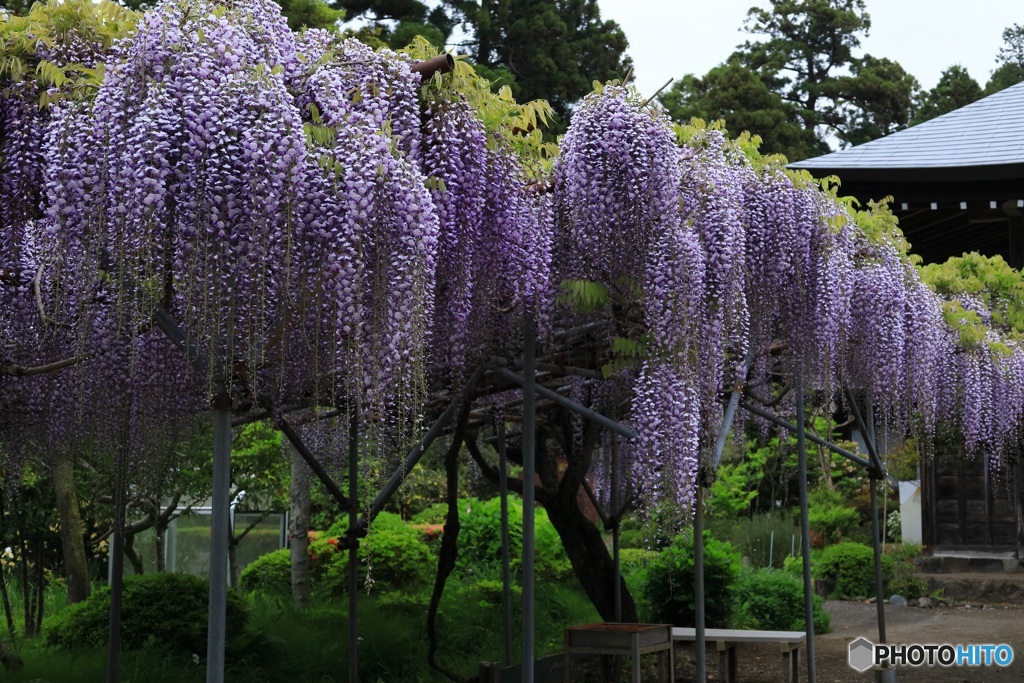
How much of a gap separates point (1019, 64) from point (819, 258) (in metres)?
27.6

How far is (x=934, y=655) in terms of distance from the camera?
858cm

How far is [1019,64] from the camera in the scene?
2930 cm

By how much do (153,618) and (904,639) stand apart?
6.18 meters

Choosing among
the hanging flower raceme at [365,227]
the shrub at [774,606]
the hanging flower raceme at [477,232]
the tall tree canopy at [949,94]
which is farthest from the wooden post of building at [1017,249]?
the tall tree canopy at [949,94]

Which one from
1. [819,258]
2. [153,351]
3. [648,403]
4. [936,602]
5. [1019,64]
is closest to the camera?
[153,351]

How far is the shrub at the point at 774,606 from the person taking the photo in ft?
32.7

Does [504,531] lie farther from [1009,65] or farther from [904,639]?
[1009,65]

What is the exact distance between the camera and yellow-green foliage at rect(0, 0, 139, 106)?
11.0ft

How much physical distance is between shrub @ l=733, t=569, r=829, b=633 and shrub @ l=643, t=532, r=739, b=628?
2.97ft

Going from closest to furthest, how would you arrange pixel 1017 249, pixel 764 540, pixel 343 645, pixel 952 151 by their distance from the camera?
pixel 343 645
pixel 1017 249
pixel 952 151
pixel 764 540

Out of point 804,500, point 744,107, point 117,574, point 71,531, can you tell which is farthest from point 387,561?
point 744,107

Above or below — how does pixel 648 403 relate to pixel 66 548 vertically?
above

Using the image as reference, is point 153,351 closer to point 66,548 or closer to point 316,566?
point 66,548

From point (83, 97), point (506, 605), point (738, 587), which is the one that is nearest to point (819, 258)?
point (506, 605)
